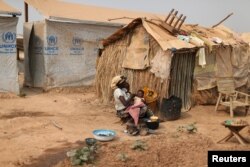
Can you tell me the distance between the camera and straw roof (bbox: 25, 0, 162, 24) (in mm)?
12859

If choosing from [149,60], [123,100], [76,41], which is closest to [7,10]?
[76,41]

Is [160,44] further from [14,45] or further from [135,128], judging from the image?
[14,45]

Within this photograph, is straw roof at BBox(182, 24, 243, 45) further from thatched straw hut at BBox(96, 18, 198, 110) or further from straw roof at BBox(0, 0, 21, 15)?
straw roof at BBox(0, 0, 21, 15)

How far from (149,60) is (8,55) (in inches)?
187

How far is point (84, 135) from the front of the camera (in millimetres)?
7195

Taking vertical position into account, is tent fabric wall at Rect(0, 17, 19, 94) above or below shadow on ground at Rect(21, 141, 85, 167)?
above

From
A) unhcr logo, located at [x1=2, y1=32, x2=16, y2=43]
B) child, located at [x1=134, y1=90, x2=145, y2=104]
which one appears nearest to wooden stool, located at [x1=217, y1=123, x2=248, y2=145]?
child, located at [x1=134, y1=90, x2=145, y2=104]

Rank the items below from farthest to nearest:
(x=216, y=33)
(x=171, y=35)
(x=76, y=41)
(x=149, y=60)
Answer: (x=76, y=41)
(x=216, y=33)
(x=171, y=35)
(x=149, y=60)

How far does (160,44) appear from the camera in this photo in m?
8.97

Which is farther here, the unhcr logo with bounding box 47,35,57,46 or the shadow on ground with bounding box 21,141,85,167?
the unhcr logo with bounding box 47,35,57,46

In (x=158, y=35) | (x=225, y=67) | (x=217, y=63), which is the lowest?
(x=225, y=67)

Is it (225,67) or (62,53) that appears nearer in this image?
(225,67)

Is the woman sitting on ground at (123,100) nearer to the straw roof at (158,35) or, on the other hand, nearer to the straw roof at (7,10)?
the straw roof at (158,35)

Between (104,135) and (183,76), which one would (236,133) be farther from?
(183,76)
